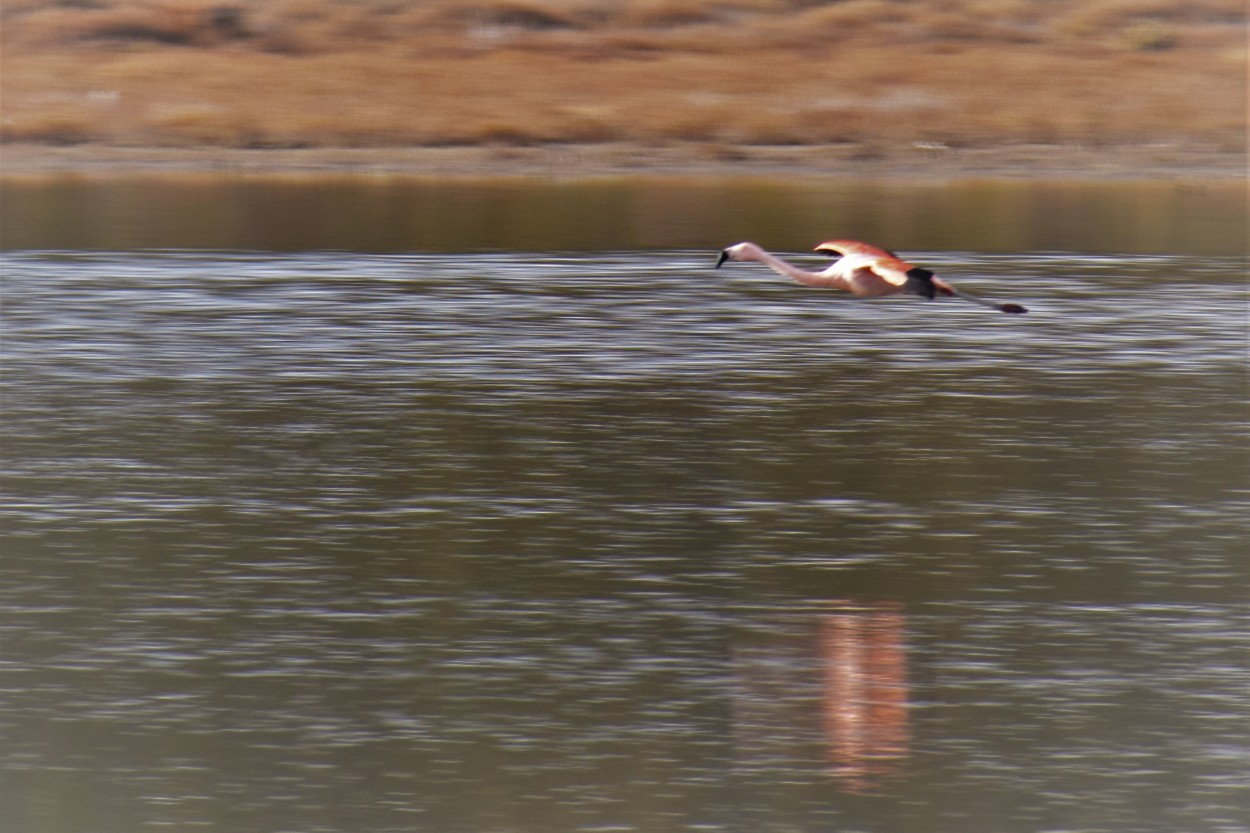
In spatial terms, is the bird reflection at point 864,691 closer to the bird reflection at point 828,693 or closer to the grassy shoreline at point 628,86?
the bird reflection at point 828,693

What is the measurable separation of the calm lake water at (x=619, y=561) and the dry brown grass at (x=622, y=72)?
12.0 m

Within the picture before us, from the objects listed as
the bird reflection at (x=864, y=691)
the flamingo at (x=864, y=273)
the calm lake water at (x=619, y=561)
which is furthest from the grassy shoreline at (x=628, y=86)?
the bird reflection at (x=864, y=691)

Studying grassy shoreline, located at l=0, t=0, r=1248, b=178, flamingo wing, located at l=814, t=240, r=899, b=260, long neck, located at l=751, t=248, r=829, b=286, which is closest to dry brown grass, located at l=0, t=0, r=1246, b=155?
grassy shoreline, located at l=0, t=0, r=1248, b=178

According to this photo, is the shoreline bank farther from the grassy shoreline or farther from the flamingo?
the flamingo

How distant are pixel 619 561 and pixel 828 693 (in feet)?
4.78

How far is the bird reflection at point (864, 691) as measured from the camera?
202 inches

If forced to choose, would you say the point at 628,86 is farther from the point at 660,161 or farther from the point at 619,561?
the point at 619,561

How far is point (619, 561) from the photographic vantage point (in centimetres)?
698

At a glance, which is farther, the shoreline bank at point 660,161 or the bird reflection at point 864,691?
the shoreline bank at point 660,161

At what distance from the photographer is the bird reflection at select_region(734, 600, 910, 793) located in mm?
5133

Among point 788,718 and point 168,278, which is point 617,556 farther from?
point 168,278

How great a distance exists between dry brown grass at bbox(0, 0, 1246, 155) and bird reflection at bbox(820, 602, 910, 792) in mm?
19156

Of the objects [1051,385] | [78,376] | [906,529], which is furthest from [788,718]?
[78,376]

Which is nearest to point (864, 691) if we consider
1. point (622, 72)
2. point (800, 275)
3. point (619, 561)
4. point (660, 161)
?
point (619, 561)
